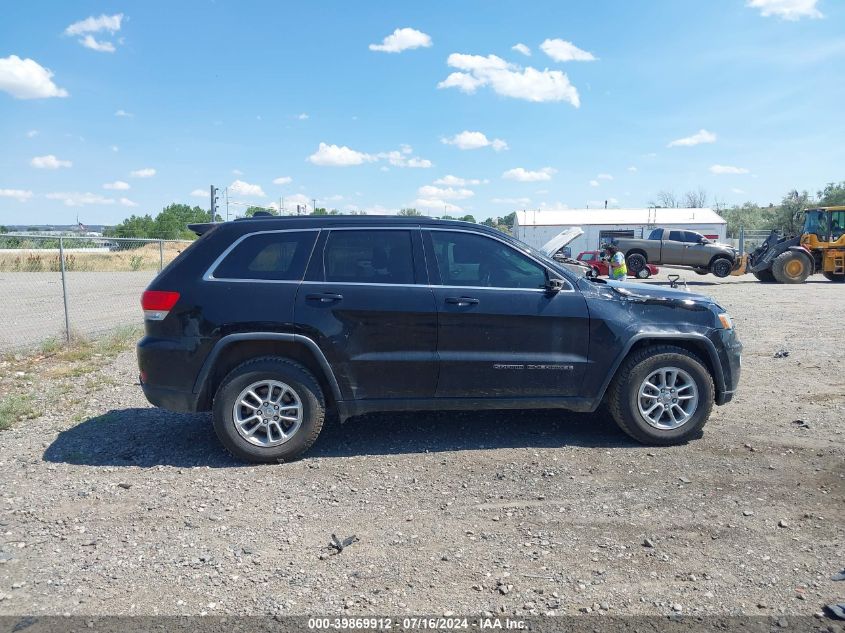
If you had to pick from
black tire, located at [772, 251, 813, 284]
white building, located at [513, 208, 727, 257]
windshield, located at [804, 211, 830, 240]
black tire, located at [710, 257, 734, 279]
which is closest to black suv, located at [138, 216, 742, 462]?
black tire, located at [772, 251, 813, 284]

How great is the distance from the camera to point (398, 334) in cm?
489

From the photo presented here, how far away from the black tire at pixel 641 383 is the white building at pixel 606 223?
Result: 47655 millimetres

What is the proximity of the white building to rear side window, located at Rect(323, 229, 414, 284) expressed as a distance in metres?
48.3

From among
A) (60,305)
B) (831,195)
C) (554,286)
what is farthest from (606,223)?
(554,286)

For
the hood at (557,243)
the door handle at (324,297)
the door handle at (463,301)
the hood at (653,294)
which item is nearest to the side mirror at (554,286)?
the hood at (653,294)

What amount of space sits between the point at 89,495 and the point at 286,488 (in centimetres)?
132

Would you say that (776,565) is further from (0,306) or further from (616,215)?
(616,215)

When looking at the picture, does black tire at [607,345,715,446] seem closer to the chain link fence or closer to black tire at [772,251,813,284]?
the chain link fence

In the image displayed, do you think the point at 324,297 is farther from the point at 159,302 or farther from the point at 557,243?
the point at 557,243

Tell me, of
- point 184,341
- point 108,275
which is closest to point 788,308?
point 184,341

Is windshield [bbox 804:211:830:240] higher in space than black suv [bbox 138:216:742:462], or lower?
higher

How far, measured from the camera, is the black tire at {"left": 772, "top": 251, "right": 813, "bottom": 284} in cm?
2417

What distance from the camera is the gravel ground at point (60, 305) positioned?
1142 centimetres

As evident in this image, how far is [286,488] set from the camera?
14.5 feet
